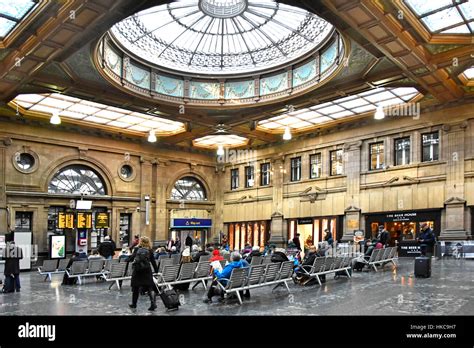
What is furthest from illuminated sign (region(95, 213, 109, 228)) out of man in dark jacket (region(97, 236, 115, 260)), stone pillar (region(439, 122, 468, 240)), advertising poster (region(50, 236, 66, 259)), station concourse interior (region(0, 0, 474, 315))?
stone pillar (region(439, 122, 468, 240))

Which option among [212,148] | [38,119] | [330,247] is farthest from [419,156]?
[38,119]

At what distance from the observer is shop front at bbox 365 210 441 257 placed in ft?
79.0

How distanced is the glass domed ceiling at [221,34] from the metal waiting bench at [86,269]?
10.0 metres

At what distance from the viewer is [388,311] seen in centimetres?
914

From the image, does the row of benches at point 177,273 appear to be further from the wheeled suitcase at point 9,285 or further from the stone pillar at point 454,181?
the stone pillar at point 454,181

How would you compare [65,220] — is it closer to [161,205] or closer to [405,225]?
[161,205]

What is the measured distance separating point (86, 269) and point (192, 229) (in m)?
18.7

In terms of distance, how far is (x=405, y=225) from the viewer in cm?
2525

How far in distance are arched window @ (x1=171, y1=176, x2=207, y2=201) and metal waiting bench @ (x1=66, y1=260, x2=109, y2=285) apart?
17813 millimetres

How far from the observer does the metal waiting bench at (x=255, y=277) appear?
1084 centimetres

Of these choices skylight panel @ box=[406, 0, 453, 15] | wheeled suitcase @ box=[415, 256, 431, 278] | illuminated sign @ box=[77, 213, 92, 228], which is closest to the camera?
skylight panel @ box=[406, 0, 453, 15]

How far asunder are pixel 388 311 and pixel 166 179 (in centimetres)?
2567
